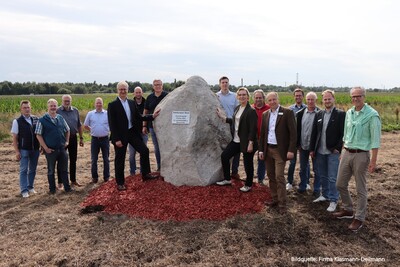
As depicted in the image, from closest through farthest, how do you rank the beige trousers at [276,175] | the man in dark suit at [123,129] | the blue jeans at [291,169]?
the beige trousers at [276,175]
the man in dark suit at [123,129]
the blue jeans at [291,169]

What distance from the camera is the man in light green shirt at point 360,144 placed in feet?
16.7

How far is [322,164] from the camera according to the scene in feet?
21.7

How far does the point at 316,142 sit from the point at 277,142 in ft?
3.48

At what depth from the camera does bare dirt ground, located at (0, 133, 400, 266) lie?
456 cm

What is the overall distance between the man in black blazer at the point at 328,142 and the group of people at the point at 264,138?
2cm

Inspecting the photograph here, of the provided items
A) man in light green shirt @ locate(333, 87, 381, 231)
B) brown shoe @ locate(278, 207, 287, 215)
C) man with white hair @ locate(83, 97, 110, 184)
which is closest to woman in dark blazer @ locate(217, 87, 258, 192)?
brown shoe @ locate(278, 207, 287, 215)

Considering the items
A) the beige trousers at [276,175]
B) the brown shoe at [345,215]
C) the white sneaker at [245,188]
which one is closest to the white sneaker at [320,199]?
the brown shoe at [345,215]

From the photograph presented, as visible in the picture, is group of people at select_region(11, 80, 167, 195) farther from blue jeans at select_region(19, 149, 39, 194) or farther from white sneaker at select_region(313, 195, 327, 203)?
white sneaker at select_region(313, 195, 327, 203)

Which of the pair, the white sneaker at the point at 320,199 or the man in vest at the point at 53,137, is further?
the man in vest at the point at 53,137

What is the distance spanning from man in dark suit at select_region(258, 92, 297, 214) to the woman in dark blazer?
212 mm

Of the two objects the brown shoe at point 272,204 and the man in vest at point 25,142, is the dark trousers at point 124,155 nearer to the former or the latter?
the man in vest at point 25,142

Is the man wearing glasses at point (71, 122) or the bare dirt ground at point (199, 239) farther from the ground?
the man wearing glasses at point (71, 122)

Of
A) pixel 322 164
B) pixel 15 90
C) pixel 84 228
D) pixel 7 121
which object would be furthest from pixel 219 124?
pixel 15 90

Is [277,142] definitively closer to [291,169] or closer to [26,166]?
[291,169]
